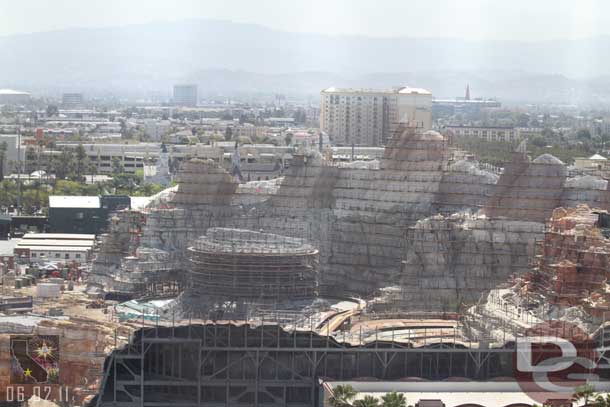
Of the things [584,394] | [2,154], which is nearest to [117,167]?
[2,154]

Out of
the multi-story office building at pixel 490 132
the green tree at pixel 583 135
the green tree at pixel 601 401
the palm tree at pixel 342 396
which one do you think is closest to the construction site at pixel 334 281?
the green tree at pixel 601 401

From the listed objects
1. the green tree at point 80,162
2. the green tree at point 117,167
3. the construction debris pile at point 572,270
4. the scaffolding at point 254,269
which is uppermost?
the construction debris pile at point 572,270

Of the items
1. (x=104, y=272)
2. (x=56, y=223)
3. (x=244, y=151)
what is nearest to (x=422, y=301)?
(x=104, y=272)

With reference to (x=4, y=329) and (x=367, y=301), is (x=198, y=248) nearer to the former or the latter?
(x=367, y=301)

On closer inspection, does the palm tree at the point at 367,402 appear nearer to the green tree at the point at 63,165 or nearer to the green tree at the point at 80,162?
the green tree at the point at 80,162

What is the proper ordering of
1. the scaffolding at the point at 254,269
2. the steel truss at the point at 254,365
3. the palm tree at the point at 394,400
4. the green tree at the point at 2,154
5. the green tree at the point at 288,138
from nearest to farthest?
the palm tree at the point at 394,400 < the steel truss at the point at 254,365 < the scaffolding at the point at 254,269 < the green tree at the point at 2,154 < the green tree at the point at 288,138

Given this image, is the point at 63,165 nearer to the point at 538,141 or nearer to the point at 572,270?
the point at 538,141

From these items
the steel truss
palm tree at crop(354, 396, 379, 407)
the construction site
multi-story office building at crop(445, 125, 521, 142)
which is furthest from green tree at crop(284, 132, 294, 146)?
palm tree at crop(354, 396, 379, 407)

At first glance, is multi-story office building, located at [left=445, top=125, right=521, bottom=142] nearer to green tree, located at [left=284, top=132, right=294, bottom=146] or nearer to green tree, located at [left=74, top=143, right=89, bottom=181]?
green tree, located at [left=284, top=132, right=294, bottom=146]
